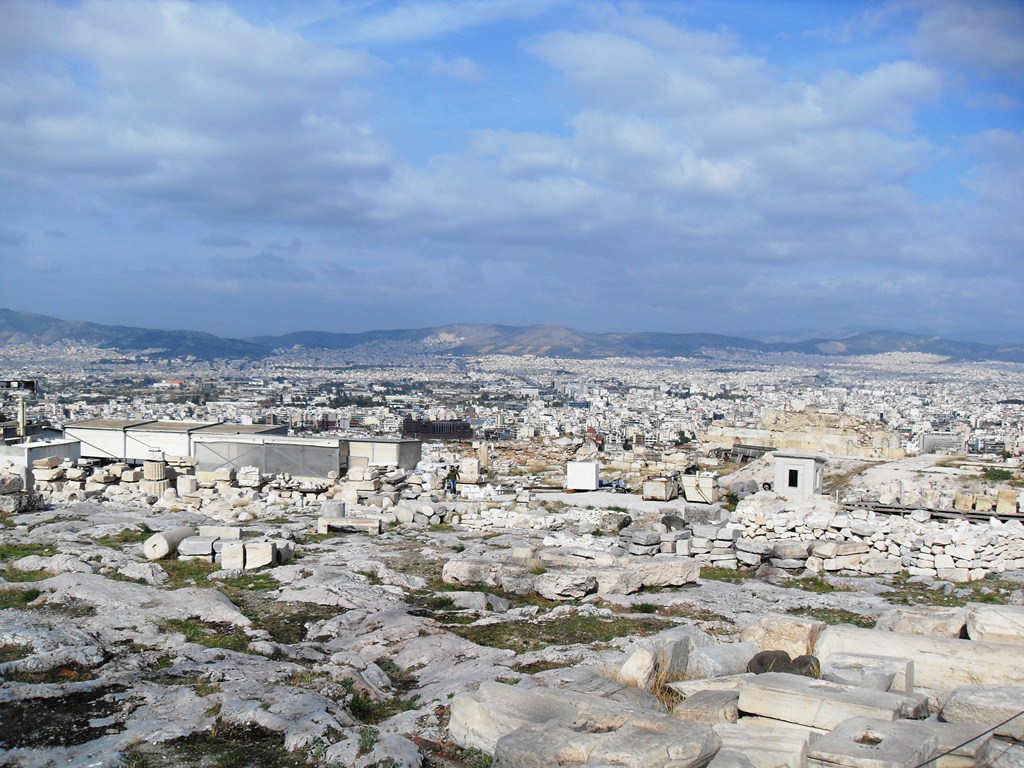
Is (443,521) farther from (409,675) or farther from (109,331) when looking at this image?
(109,331)

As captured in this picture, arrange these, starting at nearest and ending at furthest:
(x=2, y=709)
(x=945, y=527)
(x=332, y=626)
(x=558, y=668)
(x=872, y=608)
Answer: (x=2, y=709) < (x=558, y=668) < (x=332, y=626) < (x=872, y=608) < (x=945, y=527)

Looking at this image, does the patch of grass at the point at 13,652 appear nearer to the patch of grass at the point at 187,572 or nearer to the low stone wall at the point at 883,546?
the patch of grass at the point at 187,572

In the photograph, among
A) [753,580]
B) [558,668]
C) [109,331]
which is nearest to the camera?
[558,668]

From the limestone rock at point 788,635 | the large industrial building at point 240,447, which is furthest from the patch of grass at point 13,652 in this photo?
the large industrial building at point 240,447

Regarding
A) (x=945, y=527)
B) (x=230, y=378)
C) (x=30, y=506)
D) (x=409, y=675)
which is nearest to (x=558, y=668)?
(x=409, y=675)

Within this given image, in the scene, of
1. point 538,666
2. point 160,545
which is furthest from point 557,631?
point 160,545

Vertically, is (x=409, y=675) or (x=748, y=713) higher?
(x=748, y=713)
